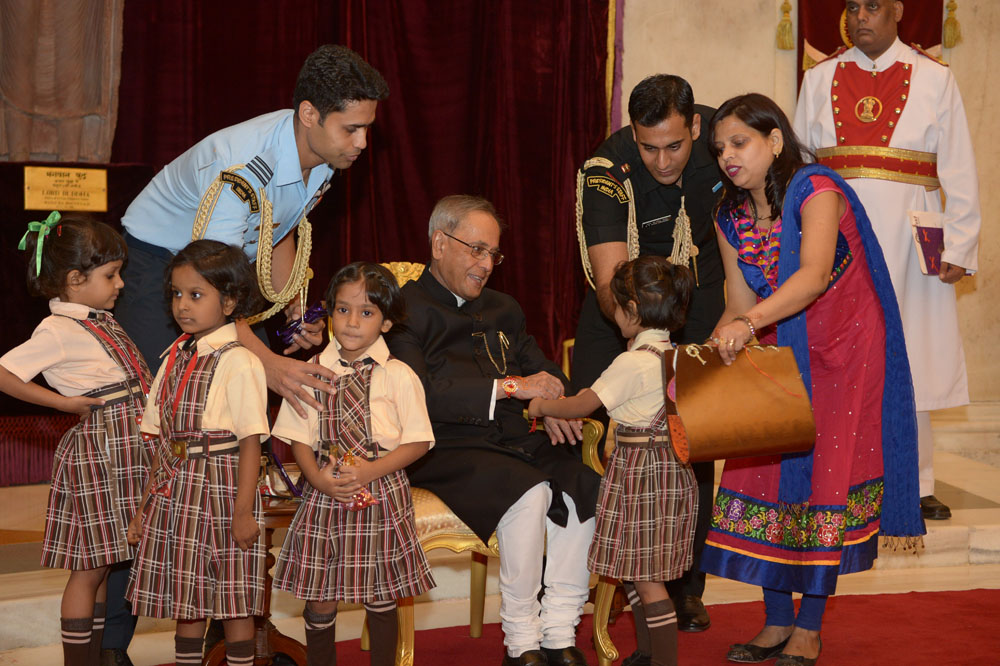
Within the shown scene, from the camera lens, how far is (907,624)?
4.11 meters

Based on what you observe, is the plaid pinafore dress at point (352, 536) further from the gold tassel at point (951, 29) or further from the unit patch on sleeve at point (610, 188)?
the gold tassel at point (951, 29)

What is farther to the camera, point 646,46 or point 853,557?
point 646,46

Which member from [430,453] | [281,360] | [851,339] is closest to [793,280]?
[851,339]

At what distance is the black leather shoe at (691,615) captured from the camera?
13.2ft

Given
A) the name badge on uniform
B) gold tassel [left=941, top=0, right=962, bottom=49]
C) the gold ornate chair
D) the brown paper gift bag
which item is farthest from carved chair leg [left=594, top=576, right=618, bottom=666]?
gold tassel [left=941, top=0, right=962, bottom=49]

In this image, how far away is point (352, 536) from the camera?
9.86 ft

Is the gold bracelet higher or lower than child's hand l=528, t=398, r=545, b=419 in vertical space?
higher

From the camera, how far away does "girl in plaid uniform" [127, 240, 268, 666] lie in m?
2.91

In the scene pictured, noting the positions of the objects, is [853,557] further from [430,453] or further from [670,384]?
[430,453]

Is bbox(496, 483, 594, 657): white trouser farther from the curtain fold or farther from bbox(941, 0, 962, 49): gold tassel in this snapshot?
bbox(941, 0, 962, 49): gold tassel

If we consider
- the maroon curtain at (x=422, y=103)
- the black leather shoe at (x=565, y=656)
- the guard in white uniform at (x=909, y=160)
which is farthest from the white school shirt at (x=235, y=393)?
the guard in white uniform at (x=909, y=160)

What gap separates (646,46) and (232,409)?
13.7 feet

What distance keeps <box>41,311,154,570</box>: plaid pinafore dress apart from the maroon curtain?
7.86ft

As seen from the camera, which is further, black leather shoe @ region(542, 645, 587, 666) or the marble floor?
the marble floor
